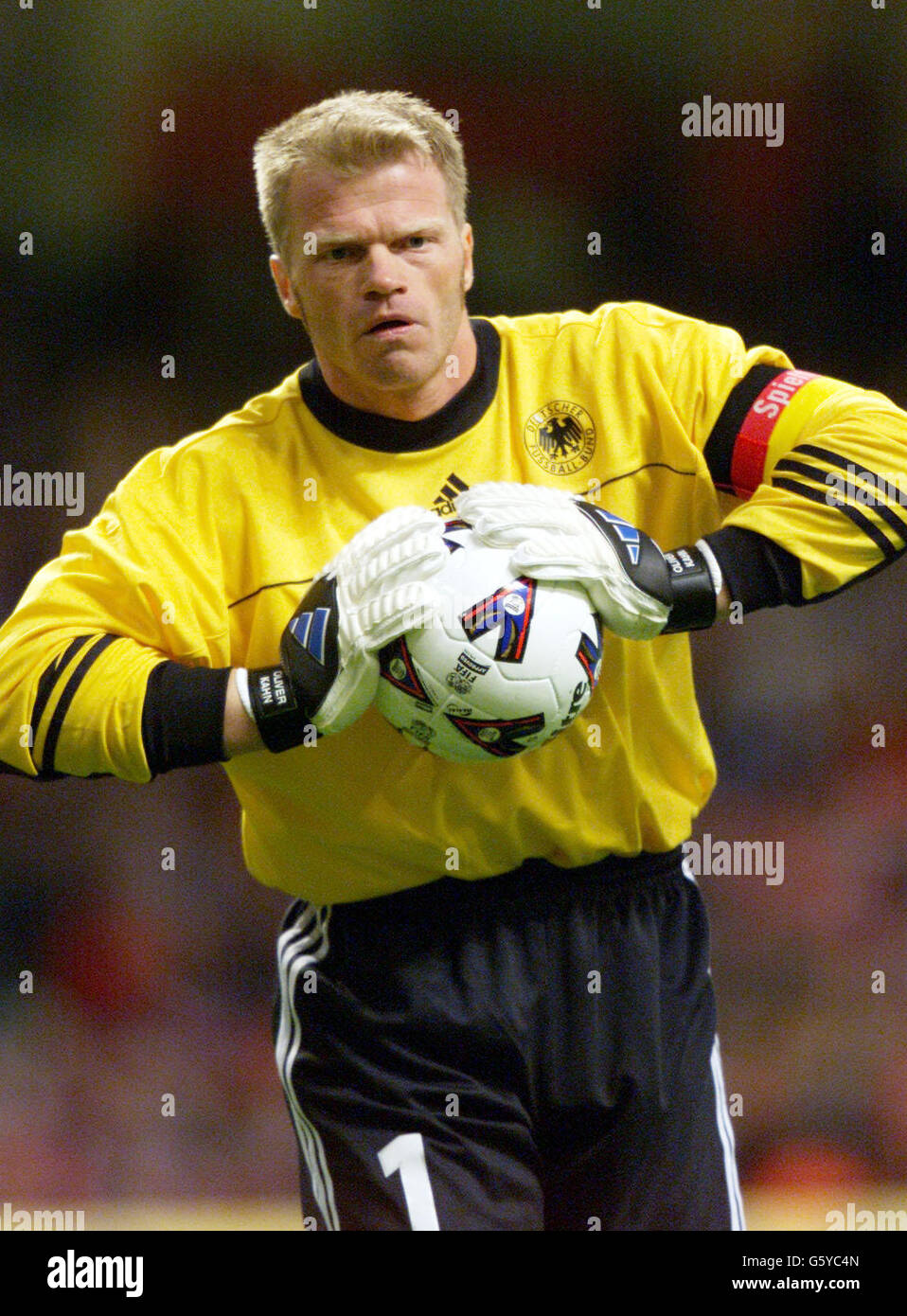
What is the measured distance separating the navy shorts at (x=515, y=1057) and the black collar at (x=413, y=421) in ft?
2.15

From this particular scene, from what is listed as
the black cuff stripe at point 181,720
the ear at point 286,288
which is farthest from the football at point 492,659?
the ear at point 286,288

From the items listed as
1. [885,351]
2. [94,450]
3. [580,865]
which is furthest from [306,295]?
[885,351]

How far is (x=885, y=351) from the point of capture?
4699mm

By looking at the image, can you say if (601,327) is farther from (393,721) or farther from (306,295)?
(393,721)

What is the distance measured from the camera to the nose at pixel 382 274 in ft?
7.47

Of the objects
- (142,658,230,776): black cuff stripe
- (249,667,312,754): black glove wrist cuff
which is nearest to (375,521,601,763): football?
(249,667,312,754): black glove wrist cuff

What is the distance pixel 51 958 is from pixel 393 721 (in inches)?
108

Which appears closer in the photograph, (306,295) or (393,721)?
(393,721)

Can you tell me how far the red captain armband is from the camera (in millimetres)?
2336

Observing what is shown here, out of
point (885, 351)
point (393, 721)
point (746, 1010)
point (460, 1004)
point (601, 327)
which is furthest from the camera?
point (885, 351)

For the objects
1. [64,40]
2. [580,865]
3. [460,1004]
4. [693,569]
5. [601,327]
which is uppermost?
[64,40]

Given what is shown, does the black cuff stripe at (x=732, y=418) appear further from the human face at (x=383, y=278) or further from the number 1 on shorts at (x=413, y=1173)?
the number 1 on shorts at (x=413, y=1173)

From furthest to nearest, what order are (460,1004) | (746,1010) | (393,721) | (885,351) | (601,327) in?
(885,351)
(746,1010)
(601,327)
(460,1004)
(393,721)

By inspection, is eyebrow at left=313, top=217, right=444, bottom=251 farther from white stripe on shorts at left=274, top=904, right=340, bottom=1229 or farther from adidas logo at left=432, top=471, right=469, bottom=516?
white stripe on shorts at left=274, top=904, right=340, bottom=1229
